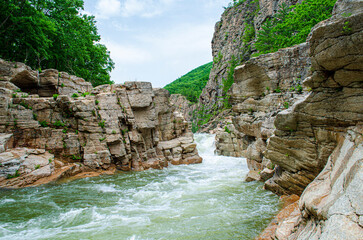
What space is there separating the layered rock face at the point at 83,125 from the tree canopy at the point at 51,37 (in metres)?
3.50

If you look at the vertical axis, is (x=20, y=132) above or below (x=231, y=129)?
above

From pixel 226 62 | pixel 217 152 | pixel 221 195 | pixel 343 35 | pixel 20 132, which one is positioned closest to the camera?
pixel 343 35

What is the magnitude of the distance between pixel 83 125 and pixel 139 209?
9107 millimetres

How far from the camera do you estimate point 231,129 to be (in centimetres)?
2219

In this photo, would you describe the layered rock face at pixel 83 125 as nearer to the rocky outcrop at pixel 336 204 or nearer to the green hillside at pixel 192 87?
the rocky outcrop at pixel 336 204

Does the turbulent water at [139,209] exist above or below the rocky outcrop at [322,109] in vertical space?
below

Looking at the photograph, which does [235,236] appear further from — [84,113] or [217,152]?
[217,152]

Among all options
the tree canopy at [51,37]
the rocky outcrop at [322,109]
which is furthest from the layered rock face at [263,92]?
the tree canopy at [51,37]

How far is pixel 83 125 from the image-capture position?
15328 millimetres

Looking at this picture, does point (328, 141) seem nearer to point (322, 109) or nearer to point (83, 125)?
point (322, 109)

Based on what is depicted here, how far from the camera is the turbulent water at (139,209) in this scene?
22.0 ft

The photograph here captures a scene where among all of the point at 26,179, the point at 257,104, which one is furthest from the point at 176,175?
the point at 26,179

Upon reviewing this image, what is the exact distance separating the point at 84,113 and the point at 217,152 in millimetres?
14980

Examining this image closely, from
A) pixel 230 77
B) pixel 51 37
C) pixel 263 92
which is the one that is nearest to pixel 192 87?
pixel 230 77
